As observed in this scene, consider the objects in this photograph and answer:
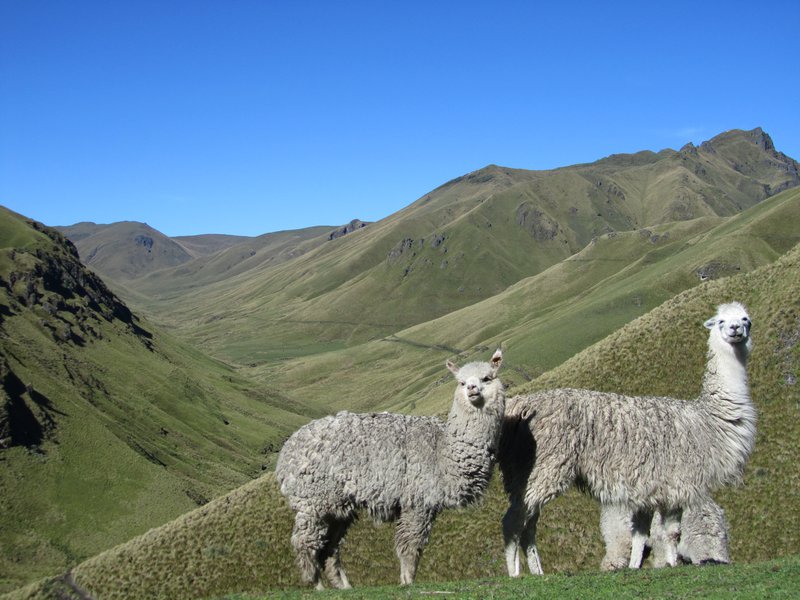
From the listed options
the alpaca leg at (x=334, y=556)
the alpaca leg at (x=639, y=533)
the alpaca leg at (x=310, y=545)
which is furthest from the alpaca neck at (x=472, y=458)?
the alpaca leg at (x=639, y=533)

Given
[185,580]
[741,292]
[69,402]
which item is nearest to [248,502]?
[185,580]

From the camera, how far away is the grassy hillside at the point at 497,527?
28.8m

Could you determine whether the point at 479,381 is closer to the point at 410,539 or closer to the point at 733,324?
the point at 410,539

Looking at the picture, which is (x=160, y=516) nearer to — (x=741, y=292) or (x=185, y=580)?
(x=185, y=580)

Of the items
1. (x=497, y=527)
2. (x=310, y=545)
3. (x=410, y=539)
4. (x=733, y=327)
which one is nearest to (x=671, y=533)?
(x=733, y=327)

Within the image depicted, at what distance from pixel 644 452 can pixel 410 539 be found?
678cm

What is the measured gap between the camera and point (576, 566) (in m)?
28.2

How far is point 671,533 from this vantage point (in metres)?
18.1

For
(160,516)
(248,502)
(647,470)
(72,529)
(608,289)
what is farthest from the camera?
(608,289)

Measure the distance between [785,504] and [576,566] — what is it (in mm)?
9398

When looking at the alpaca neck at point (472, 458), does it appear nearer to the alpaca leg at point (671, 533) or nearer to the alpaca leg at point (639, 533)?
the alpaca leg at point (639, 533)

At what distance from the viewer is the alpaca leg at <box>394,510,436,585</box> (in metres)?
17.4

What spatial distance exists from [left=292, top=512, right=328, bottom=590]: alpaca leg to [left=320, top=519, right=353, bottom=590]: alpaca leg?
266mm

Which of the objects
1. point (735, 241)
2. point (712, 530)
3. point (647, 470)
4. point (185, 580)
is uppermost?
point (735, 241)
